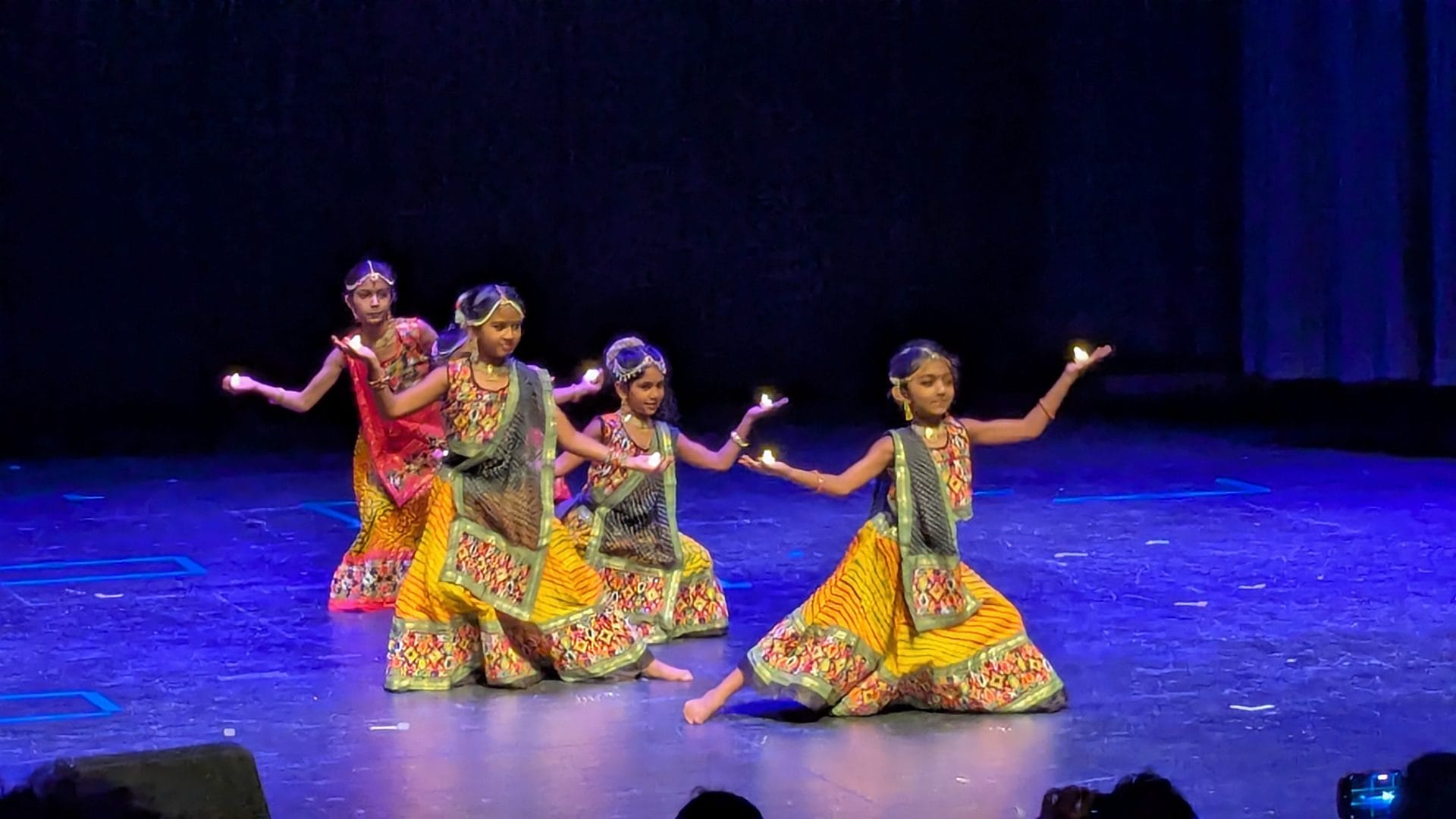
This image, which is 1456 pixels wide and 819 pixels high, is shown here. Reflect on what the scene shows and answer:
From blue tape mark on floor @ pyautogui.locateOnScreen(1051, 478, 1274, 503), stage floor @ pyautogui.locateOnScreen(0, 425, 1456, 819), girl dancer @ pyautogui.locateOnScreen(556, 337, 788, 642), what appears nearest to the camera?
stage floor @ pyautogui.locateOnScreen(0, 425, 1456, 819)

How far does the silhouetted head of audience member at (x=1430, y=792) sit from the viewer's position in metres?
1.96

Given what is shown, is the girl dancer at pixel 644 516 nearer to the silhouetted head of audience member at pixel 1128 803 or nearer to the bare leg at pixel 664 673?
the bare leg at pixel 664 673

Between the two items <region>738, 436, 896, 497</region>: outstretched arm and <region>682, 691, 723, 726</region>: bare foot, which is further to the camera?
<region>682, 691, 723, 726</region>: bare foot

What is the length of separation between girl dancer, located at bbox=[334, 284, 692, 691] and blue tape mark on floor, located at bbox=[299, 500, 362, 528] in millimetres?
2812

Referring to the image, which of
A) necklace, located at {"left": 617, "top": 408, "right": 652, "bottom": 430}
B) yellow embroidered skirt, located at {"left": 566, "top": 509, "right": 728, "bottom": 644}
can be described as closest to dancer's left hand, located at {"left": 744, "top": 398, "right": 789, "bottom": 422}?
necklace, located at {"left": 617, "top": 408, "right": 652, "bottom": 430}

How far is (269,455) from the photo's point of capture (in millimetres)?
9984

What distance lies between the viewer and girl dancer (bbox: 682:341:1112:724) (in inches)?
182

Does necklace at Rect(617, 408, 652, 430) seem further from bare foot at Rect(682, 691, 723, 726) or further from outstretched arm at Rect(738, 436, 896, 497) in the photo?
bare foot at Rect(682, 691, 723, 726)

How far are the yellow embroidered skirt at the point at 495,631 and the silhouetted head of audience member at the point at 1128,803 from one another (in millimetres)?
3096

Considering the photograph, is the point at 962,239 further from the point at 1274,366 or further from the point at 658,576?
the point at 658,576

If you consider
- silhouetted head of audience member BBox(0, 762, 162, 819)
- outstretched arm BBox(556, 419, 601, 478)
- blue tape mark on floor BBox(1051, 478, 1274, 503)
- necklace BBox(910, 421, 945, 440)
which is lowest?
blue tape mark on floor BBox(1051, 478, 1274, 503)

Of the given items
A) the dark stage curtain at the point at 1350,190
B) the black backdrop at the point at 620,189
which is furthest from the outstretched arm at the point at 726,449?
the dark stage curtain at the point at 1350,190

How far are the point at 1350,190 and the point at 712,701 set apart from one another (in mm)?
6200

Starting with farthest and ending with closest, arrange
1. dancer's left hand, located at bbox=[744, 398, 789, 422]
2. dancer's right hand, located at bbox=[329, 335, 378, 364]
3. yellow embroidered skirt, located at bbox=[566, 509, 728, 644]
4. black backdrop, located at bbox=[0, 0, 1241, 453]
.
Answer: black backdrop, located at bbox=[0, 0, 1241, 453]
yellow embroidered skirt, located at bbox=[566, 509, 728, 644]
dancer's left hand, located at bbox=[744, 398, 789, 422]
dancer's right hand, located at bbox=[329, 335, 378, 364]
